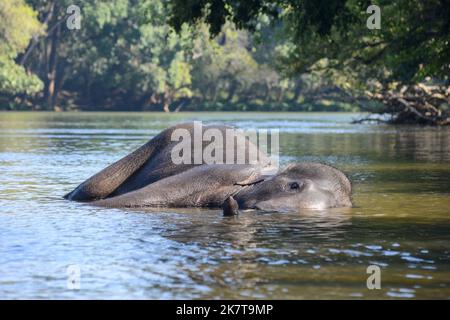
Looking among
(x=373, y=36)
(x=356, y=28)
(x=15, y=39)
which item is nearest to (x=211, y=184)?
(x=373, y=36)

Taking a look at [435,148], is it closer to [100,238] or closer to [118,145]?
[118,145]

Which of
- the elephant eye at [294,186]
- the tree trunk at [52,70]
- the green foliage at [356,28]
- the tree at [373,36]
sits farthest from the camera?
the tree trunk at [52,70]

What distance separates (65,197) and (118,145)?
58.5 ft

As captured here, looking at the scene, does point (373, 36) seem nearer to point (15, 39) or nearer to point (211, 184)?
point (211, 184)

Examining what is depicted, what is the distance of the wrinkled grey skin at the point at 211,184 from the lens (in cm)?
1235

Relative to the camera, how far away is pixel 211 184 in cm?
1305

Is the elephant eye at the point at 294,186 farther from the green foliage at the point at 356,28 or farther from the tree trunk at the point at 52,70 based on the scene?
the tree trunk at the point at 52,70

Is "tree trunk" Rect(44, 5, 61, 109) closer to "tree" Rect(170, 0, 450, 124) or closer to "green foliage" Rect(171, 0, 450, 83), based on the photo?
"tree" Rect(170, 0, 450, 124)

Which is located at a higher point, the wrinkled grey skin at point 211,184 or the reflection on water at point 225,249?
the wrinkled grey skin at point 211,184

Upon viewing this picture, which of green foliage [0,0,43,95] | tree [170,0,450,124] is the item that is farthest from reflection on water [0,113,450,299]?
green foliage [0,0,43,95]

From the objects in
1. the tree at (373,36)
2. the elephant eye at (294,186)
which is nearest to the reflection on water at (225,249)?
the elephant eye at (294,186)

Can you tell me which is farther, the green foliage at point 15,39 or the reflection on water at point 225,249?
the green foliage at point 15,39
